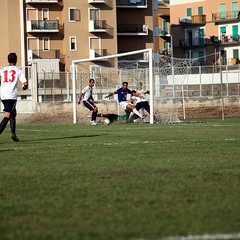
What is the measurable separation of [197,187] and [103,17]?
242 feet

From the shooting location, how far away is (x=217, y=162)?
1155 centimetres

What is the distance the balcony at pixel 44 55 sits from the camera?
78.5 meters

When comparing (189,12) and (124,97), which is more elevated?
(189,12)

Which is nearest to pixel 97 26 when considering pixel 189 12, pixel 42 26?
pixel 42 26

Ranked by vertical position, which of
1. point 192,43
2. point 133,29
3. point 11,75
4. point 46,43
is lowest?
point 11,75

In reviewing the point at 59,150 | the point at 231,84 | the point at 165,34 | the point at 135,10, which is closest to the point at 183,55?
the point at 165,34

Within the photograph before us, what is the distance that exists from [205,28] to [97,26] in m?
25.9

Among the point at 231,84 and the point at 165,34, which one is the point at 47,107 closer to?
the point at 231,84

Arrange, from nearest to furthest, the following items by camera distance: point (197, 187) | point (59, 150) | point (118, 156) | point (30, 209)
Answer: point (30, 209), point (197, 187), point (118, 156), point (59, 150)

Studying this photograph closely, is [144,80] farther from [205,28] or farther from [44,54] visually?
[205,28]

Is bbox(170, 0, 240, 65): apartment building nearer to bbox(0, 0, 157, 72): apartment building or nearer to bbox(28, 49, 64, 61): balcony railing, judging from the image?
bbox(0, 0, 157, 72): apartment building

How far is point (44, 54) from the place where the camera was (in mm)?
79750

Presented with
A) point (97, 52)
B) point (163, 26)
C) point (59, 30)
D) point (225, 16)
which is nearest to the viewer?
point (59, 30)

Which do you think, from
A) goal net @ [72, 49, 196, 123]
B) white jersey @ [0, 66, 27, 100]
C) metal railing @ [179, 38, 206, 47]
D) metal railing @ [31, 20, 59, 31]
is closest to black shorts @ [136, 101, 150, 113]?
goal net @ [72, 49, 196, 123]
